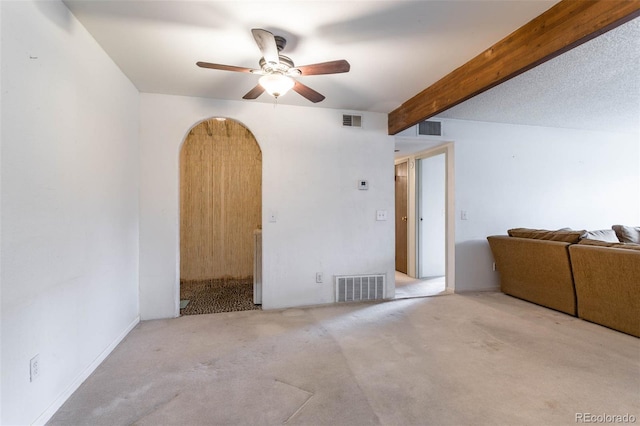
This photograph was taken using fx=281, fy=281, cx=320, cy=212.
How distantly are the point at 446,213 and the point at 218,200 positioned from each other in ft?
11.6

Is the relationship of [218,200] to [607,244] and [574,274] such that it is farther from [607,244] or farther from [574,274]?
[607,244]

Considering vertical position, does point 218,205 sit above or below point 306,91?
below

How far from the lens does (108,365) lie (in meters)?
2.09

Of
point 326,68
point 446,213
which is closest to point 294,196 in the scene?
point 326,68

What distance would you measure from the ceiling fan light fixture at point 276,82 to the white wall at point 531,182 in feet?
9.13

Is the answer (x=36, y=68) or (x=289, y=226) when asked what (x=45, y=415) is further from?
(x=289, y=226)

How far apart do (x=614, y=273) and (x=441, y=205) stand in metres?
2.59

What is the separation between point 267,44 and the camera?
173cm

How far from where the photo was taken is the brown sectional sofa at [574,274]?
2.52m

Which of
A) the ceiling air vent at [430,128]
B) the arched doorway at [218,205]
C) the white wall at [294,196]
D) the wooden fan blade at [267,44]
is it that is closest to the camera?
the wooden fan blade at [267,44]

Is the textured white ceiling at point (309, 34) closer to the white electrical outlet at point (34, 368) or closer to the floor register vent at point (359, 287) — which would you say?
the white electrical outlet at point (34, 368)

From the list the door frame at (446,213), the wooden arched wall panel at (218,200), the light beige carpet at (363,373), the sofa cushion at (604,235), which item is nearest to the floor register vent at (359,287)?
the light beige carpet at (363,373)

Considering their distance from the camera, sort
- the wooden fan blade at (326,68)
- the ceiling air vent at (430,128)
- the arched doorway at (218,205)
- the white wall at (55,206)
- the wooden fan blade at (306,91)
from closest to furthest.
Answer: the white wall at (55,206), the wooden fan blade at (326,68), the wooden fan blade at (306,91), the ceiling air vent at (430,128), the arched doorway at (218,205)

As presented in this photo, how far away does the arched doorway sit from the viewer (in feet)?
14.6
